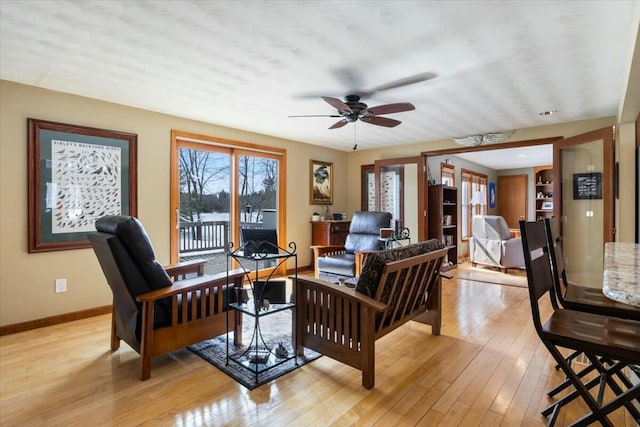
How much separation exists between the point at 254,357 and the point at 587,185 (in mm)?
4169

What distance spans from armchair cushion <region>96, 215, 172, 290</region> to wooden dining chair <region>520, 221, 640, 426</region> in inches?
86.9

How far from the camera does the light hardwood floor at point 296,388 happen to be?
6.13 feet

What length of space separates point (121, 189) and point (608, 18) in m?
4.35

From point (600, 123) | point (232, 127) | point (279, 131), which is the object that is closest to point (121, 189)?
point (232, 127)

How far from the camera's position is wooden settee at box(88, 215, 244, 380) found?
7.29 ft

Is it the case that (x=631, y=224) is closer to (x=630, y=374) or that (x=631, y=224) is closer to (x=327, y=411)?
(x=630, y=374)

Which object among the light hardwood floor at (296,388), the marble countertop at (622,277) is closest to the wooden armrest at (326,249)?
the light hardwood floor at (296,388)

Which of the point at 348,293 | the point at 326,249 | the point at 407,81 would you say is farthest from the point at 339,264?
the point at 407,81

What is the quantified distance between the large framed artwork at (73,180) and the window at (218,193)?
0.59 m

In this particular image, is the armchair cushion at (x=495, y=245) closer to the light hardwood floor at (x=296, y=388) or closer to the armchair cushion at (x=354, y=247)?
the armchair cushion at (x=354, y=247)

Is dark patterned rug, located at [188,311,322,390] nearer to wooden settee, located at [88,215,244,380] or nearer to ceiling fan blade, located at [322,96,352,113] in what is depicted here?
wooden settee, located at [88,215,244,380]

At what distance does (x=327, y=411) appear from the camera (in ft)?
6.31

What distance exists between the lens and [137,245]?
7.43 feet

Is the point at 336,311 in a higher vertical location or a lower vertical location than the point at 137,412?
higher
